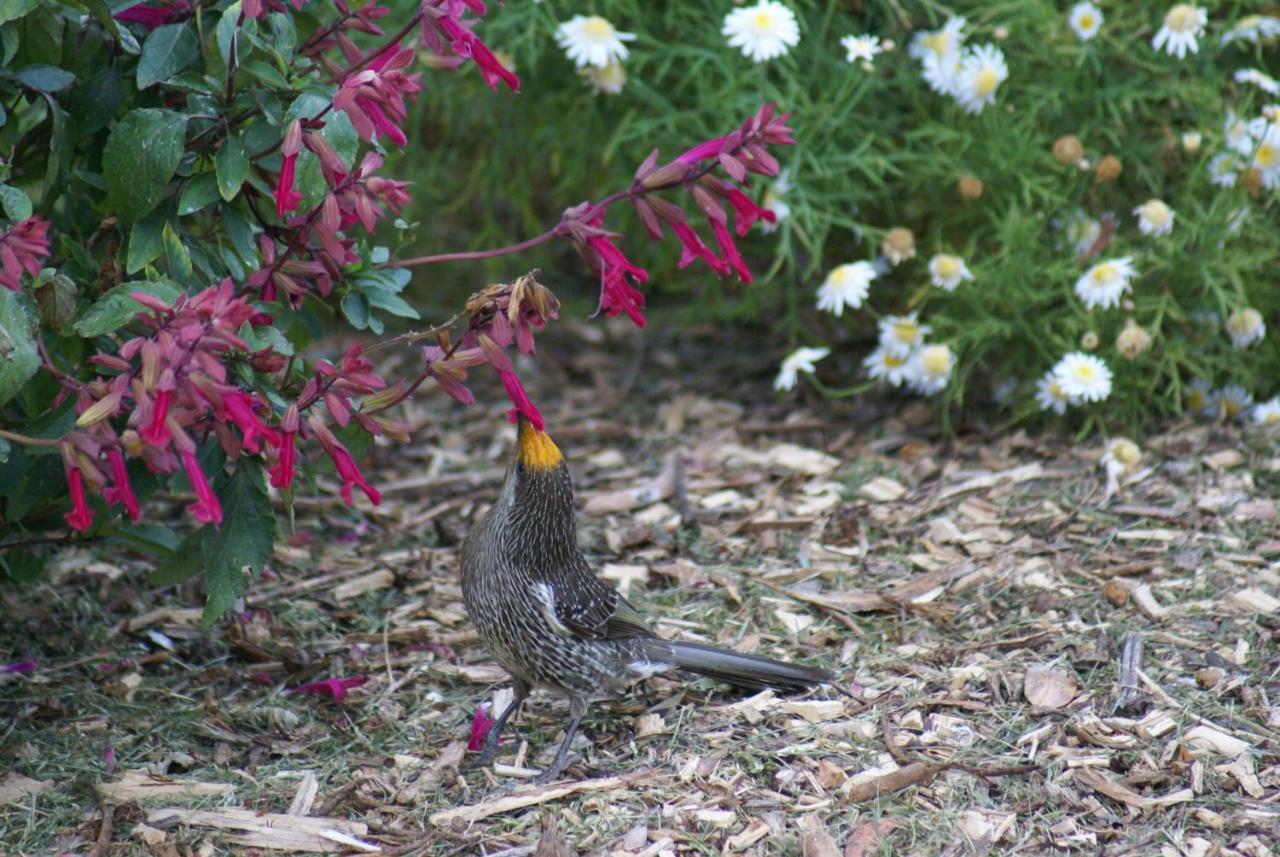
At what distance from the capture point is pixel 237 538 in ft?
10.4

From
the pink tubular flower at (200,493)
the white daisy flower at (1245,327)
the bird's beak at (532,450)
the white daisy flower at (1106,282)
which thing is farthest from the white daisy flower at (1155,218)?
the pink tubular flower at (200,493)

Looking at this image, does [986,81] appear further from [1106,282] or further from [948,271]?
[1106,282]

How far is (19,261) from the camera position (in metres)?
2.39

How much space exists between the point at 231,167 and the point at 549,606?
1.40m

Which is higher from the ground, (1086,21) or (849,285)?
(1086,21)

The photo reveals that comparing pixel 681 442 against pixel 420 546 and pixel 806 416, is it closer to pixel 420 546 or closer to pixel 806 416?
pixel 806 416

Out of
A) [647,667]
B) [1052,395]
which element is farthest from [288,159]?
[1052,395]

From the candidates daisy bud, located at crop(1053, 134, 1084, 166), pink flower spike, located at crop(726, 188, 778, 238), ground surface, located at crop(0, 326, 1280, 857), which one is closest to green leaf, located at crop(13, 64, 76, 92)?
pink flower spike, located at crop(726, 188, 778, 238)

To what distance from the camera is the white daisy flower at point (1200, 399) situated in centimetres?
521

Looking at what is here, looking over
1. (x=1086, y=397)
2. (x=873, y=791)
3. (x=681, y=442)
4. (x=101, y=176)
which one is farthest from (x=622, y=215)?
(x=873, y=791)

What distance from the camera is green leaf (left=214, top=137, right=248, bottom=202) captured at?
2842 mm

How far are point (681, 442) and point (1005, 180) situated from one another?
1652mm

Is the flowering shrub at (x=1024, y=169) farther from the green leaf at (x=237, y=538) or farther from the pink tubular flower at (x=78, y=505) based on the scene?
the pink tubular flower at (x=78, y=505)

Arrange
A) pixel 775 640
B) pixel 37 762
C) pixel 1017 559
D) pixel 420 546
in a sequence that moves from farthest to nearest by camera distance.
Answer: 1. pixel 420 546
2. pixel 1017 559
3. pixel 775 640
4. pixel 37 762
